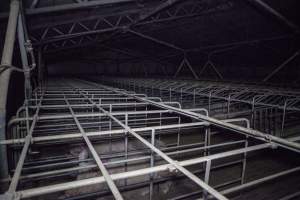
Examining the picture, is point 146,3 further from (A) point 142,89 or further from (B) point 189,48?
(B) point 189,48

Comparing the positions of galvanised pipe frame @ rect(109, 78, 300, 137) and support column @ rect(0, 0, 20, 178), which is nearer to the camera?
support column @ rect(0, 0, 20, 178)

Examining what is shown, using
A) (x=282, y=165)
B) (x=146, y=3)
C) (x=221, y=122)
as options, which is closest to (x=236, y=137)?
(x=282, y=165)

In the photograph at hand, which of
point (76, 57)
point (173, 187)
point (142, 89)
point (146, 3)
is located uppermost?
point (146, 3)

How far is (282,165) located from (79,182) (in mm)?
4794

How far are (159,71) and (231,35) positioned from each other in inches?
420

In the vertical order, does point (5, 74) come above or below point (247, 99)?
above

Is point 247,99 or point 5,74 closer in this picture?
point 5,74

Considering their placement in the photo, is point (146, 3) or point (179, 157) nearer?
point (179, 157)

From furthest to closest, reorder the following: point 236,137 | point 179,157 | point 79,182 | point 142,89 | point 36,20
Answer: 1. point 142,89
2. point 36,20
3. point 236,137
4. point 179,157
5. point 79,182

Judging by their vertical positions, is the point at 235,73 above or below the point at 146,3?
below

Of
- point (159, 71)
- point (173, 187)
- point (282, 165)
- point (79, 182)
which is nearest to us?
point (79, 182)

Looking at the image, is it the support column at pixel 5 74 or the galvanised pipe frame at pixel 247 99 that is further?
the galvanised pipe frame at pixel 247 99

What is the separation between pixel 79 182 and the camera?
1.39 m

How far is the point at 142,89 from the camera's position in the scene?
1018cm
